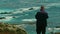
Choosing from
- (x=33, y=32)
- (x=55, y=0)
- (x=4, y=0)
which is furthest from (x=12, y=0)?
(x=33, y=32)

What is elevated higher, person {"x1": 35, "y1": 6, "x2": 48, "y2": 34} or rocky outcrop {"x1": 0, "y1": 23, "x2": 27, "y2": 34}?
person {"x1": 35, "y1": 6, "x2": 48, "y2": 34}

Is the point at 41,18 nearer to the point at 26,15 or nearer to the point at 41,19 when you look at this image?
the point at 41,19

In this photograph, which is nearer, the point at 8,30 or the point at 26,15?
the point at 8,30

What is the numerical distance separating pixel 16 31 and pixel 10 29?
244mm

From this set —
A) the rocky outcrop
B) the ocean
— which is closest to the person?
the rocky outcrop

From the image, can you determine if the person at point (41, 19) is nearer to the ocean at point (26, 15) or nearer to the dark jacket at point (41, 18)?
the dark jacket at point (41, 18)

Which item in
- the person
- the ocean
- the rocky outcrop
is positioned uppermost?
the person

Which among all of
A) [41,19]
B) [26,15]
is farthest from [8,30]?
[26,15]

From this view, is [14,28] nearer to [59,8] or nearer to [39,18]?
[39,18]

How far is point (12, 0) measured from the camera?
45844mm

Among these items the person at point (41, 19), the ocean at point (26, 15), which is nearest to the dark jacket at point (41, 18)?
the person at point (41, 19)

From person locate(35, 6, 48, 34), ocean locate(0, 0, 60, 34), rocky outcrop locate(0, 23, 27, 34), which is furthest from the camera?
ocean locate(0, 0, 60, 34)

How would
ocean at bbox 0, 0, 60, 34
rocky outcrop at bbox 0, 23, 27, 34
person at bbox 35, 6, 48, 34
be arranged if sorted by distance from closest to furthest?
person at bbox 35, 6, 48, 34 → rocky outcrop at bbox 0, 23, 27, 34 → ocean at bbox 0, 0, 60, 34

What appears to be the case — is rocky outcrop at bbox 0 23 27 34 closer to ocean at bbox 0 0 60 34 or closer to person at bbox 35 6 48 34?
person at bbox 35 6 48 34
